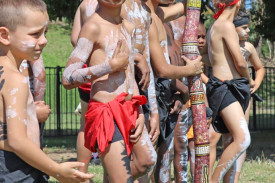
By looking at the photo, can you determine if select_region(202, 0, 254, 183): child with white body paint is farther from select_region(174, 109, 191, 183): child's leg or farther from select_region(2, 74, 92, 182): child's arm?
select_region(2, 74, 92, 182): child's arm

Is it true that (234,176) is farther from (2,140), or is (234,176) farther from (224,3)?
(2,140)

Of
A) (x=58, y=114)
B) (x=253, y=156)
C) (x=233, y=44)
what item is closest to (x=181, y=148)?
(x=233, y=44)

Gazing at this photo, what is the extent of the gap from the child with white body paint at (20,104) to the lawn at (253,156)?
3992mm

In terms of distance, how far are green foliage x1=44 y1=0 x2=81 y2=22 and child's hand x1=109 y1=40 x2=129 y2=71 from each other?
674cm

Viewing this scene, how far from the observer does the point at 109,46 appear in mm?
3945

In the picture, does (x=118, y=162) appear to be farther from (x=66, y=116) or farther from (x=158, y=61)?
(x=66, y=116)

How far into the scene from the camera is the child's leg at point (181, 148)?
5574 mm

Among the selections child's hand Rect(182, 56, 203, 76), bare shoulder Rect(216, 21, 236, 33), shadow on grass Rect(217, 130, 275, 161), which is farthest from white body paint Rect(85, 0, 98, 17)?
shadow on grass Rect(217, 130, 275, 161)

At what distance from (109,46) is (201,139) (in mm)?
953

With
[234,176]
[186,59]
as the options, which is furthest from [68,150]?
[186,59]

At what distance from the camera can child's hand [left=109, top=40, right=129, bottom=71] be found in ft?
12.2

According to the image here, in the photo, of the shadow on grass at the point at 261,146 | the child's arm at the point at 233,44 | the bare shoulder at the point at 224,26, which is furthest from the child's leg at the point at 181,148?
the shadow on grass at the point at 261,146

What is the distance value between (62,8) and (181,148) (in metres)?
5.55

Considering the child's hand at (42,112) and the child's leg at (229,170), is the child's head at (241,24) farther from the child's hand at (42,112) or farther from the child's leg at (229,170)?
the child's hand at (42,112)
